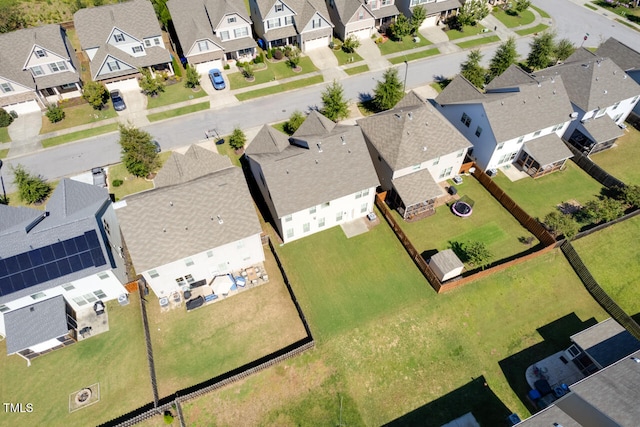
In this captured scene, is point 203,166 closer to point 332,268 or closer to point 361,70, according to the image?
point 332,268

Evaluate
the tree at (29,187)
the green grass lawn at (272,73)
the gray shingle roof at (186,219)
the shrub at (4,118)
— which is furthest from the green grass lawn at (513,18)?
the shrub at (4,118)

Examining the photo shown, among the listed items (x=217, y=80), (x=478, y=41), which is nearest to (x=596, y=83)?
(x=478, y=41)

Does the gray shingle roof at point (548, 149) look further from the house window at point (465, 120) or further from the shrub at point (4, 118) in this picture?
the shrub at point (4, 118)

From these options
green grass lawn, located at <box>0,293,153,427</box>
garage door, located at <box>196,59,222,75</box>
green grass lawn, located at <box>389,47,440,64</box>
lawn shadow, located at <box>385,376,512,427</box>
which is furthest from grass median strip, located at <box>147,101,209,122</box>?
lawn shadow, located at <box>385,376,512,427</box>

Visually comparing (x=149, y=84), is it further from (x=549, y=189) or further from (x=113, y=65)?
(x=549, y=189)

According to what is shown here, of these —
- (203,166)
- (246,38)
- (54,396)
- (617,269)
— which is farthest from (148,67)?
(617,269)
